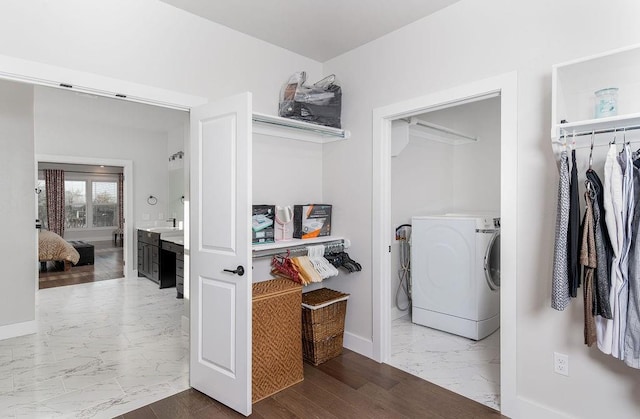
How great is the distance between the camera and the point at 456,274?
3.49 metres

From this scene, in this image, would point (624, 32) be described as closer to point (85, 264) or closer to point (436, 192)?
point (436, 192)

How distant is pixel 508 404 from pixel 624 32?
2.16m

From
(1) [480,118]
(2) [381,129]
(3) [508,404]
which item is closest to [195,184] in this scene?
(2) [381,129]

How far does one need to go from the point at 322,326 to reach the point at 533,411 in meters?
1.50

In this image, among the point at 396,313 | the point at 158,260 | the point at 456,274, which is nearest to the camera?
the point at 456,274

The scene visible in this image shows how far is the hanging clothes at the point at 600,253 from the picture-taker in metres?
1.68

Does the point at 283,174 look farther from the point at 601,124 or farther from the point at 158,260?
the point at 158,260

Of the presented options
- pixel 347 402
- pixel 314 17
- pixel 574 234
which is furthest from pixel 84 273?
pixel 574 234

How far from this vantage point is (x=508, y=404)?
2193 mm

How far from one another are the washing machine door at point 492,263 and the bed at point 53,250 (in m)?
6.54

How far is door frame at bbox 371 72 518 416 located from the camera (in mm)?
2166

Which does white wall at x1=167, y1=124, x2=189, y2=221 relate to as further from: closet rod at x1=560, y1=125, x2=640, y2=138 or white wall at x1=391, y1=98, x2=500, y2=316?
closet rod at x1=560, y1=125, x2=640, y2=138

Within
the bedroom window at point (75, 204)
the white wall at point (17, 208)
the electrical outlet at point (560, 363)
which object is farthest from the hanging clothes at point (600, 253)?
the bedroom window at point (75, 204)

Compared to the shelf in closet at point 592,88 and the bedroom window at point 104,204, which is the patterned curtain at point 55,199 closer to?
the bedroom window at point 104,204
